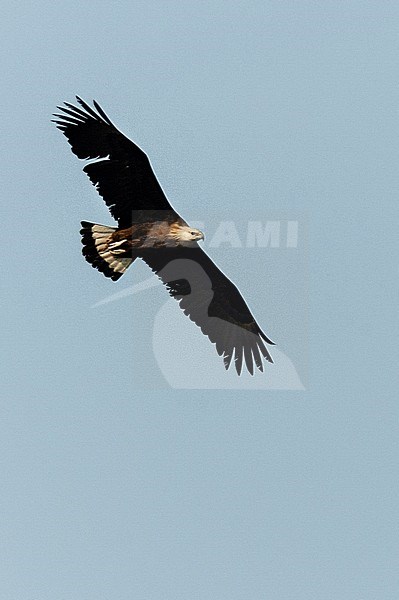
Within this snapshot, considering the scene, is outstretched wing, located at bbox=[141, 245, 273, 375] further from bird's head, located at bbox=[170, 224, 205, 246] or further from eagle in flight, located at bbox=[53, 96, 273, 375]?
bird's head, located at bbox=[170, 224, 205, 246]

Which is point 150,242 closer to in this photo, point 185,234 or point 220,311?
point 185,234

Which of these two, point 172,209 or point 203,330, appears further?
point 203,330

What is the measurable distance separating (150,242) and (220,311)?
1597 millimetres

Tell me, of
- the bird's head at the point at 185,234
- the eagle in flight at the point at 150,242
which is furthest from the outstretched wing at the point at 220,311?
the bird's head at the point at 185,234

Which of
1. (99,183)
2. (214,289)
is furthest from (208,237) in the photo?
(99,183)

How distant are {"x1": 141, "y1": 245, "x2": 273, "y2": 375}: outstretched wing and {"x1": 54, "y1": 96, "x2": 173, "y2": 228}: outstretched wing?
1325mm

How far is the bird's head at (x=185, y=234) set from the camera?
57.5 feet

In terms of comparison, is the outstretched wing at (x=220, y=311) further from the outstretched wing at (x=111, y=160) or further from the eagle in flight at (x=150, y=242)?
the outstretched wing at (x=111, y=160)

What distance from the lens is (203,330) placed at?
746 inches

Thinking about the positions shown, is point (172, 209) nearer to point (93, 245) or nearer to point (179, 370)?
point (93, 245)

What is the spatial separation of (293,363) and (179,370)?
1499 mm

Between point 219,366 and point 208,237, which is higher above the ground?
point 208,237

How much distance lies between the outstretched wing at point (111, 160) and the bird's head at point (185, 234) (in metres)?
0.29

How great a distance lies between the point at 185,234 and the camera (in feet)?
57.5
